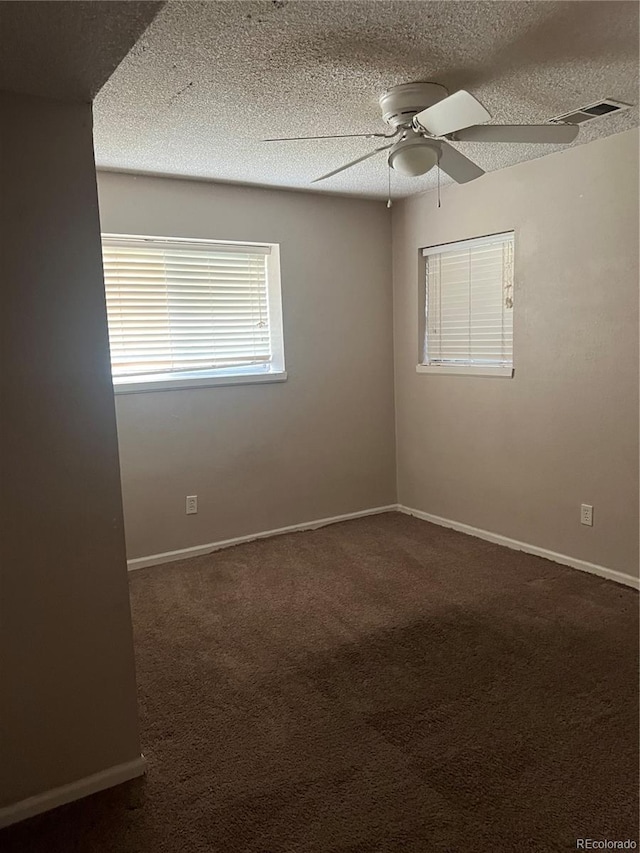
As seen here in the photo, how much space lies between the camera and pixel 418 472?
4621 millimetres

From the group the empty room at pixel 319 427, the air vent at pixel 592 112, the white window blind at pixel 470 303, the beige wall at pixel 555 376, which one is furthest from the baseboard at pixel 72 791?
the air vent at pixel 592 112

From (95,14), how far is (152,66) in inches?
33.8

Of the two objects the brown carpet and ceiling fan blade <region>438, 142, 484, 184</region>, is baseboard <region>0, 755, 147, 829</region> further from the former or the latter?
ceiling fan blade <region>438, 142, 484, 184</region>

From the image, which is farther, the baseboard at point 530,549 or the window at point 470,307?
the window at point 470,307

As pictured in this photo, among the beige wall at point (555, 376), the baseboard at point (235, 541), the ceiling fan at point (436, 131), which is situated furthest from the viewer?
the baseboard at point (235, 541)

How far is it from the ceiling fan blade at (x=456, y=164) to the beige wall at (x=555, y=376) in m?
1.02

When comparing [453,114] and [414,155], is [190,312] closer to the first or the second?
[414,155]

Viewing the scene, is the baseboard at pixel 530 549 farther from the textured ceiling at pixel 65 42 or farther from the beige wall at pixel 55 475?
the textured ceiling at pixel 65 42

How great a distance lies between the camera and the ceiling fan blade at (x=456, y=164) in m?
2.41

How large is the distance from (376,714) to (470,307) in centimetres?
274

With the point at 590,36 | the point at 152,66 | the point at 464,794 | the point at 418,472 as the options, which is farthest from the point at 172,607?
the point at 590,36

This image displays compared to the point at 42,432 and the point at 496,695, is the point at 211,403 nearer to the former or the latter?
the point at 42,432

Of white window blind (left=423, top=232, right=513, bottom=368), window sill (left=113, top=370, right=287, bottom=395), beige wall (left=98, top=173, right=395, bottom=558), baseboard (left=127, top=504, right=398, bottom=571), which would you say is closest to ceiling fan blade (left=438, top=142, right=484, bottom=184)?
white window blind (left=423, top=232, right=513, bottom=368)

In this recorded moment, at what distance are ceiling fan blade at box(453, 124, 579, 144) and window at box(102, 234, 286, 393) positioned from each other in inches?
78.5
